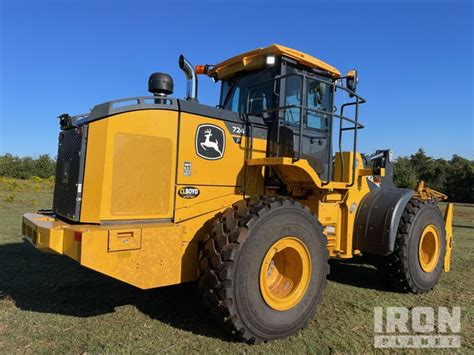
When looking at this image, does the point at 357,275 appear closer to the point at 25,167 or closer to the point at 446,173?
the point at 446,173

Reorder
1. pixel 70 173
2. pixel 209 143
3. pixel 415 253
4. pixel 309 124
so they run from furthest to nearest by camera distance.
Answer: pixel 415 253
pixel 309 124
pixel 209 143
pixel 70 173

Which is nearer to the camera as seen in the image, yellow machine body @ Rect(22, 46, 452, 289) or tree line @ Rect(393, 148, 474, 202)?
yellow machine body @ Rect(22, 46, 452, 289)

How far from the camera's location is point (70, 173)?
430 centimetres

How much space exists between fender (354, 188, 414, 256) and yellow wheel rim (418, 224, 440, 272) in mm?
801

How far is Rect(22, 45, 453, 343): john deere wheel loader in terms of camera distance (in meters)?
3.80

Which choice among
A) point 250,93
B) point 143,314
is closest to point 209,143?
point 250,93

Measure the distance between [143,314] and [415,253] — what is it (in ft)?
13.1

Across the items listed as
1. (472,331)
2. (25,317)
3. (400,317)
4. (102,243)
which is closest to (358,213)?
(400,317)

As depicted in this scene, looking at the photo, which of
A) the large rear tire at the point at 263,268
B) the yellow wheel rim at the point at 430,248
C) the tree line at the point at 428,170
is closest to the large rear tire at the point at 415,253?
the yellow wheel rim at the point at 430,248

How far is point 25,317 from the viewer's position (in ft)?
14.3

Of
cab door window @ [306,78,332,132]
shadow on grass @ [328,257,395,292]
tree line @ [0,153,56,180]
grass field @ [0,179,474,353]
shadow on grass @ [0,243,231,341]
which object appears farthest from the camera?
tree line @ [0,153,56,180]

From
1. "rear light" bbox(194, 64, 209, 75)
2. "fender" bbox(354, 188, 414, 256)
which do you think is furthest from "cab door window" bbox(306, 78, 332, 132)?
"rear light" bbox(194, 64, 209, 75)

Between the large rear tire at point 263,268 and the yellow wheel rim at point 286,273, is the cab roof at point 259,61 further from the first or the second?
the yellow wheel rim at point 286,273

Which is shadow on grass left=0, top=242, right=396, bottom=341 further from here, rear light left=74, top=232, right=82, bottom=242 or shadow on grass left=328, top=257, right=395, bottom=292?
rear light left=74, top=232, right=82, bottom=242
